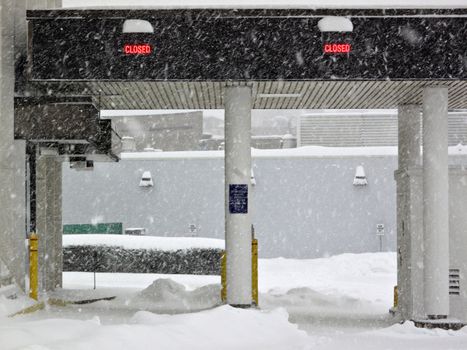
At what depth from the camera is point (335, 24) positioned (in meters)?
12.4

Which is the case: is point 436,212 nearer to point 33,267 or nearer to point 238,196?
point 238,196

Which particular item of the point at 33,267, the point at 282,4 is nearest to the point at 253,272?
the point at 33,267

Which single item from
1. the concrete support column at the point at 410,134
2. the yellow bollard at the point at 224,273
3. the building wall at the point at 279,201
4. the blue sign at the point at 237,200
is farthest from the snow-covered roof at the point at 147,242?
the blue sign at the point at 237,200

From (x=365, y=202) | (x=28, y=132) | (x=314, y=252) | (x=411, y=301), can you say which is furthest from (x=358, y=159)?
(x=28, y=132)

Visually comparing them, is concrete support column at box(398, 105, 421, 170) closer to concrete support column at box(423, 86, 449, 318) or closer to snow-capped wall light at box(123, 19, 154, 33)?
concrete support column at box(423, 86, 449, 318)

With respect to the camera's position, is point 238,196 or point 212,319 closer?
point 212,319

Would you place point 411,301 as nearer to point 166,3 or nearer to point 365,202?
point 166,3

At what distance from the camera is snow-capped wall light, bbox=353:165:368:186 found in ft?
95.6

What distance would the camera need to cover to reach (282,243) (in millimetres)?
29500

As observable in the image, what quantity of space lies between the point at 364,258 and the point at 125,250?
8.92 meters

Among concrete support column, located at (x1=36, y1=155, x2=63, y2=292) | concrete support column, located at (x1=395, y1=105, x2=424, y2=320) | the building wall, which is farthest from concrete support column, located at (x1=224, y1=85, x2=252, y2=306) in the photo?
the building wall

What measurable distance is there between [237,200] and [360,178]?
1649cm

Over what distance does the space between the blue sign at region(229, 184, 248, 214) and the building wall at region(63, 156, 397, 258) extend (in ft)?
52.6

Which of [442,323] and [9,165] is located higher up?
[9,165]
